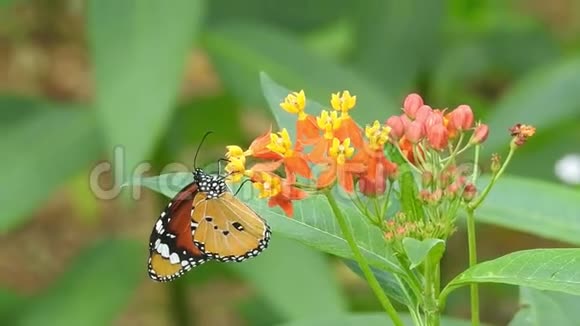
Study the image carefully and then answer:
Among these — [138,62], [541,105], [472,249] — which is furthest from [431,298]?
[541,105]

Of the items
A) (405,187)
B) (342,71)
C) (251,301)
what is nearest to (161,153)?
(342,71)

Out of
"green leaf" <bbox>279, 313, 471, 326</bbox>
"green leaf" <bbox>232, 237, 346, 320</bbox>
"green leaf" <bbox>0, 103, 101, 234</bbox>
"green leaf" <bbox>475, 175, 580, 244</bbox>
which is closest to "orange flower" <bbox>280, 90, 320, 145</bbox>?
"green leaf" <bbox>279, 313, 471, 326</bbox>

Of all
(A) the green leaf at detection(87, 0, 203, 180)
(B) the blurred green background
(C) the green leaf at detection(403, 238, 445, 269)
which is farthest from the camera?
(B) the blurred green background

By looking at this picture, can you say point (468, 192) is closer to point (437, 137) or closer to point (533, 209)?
point (437, 137)

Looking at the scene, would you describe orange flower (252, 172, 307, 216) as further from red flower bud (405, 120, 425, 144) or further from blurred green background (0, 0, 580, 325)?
blurred green background (0, 0, 580, 325)

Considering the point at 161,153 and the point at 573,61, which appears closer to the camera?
the point at 161,153

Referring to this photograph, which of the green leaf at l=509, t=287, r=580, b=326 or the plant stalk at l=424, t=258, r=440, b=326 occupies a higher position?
the plant stalk at l=424, t=258, r=440, b=326

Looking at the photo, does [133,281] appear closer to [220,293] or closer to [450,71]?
[450,71]
